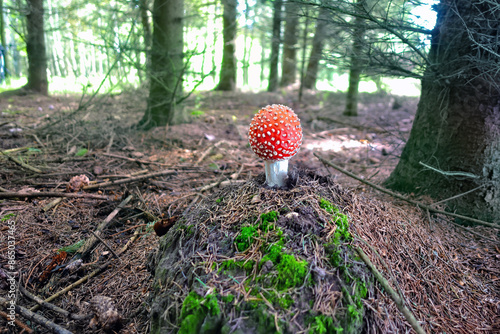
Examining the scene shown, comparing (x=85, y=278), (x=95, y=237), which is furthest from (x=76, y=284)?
(x=95, y=237)

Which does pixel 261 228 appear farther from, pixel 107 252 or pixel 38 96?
pixel 38 96

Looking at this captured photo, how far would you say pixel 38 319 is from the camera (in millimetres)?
1899

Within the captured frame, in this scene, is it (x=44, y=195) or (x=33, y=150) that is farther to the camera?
(x=33, y=150)

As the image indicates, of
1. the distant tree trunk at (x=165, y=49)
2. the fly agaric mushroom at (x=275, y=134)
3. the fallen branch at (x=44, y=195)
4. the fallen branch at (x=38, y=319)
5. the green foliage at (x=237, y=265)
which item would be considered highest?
the distant tree trunk at (x=165, y=49)

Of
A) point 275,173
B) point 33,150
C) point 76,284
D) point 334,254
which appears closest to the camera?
point 334,254

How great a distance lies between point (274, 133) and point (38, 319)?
81.4 inches

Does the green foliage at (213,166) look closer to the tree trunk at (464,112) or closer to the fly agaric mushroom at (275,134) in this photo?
the fly agaric mushroom at (275,134)

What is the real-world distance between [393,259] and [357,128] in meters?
6.59

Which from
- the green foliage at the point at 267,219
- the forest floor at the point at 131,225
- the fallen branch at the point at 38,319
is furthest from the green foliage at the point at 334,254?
the fallen branch at the point at 38,319

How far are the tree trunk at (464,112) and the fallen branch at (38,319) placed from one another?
325 cm

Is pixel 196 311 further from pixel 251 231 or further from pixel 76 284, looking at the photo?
pixel 76 284

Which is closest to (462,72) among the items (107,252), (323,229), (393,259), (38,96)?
(393,259)

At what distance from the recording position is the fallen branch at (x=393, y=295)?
1.50 meters

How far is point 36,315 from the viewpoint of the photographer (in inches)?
75.6
